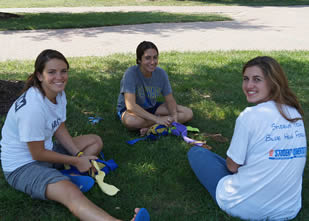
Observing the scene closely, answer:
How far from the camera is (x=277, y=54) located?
7.93m

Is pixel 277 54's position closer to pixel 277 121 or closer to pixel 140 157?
pixel 140 157

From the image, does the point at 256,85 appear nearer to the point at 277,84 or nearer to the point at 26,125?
the point at 277,84

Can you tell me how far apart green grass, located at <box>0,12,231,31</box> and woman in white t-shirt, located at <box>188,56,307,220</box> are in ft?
33.6

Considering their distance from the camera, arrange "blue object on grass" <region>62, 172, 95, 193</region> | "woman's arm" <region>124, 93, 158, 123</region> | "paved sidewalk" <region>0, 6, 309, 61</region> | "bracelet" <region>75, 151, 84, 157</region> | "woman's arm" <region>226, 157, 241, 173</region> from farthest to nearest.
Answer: "paved sidewalk" <region>0, 6, 309, 61</region> < "woman's arm" <region>124, 93, 158, 123</region> < "bracelet" <region>75, 151, 84, 157</region> < "blue object on grass" <region>62, 172, 95, 193</region> < "woman's arm" <region>226, 157, 241, 173</region>

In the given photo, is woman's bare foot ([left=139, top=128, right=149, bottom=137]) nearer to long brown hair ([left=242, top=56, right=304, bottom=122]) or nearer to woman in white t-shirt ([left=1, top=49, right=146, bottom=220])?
woman in white t-shirt ([left=1, top=49, right=146, bottom=220])

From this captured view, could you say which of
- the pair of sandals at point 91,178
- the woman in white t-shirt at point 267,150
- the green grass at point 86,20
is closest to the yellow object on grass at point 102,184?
the pair of sandals at point 91,178

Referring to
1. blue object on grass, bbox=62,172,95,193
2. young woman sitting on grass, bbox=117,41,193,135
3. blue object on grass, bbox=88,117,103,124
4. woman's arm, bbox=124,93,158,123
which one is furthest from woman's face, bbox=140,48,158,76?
blue object on grass, bbox=62,172,95,193

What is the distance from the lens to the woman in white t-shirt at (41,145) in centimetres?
257

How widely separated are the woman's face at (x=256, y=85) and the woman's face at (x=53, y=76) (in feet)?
4.74

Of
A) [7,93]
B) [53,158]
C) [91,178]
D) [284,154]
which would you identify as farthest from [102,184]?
[7,93]

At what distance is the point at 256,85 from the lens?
2410 millimetres

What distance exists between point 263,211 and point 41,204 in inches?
67.9

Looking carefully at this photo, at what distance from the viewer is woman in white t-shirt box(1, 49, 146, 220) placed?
2.57 m

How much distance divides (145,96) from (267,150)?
7.44 feet
